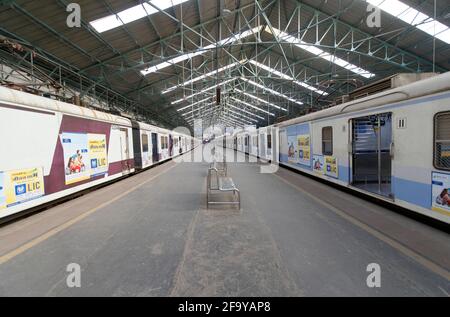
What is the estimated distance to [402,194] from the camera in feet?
15.3

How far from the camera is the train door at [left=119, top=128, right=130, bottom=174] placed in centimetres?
936

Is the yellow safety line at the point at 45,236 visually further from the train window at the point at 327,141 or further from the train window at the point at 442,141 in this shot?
the train window at the point at 327,141

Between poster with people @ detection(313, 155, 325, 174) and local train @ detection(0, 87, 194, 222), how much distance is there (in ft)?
25.4

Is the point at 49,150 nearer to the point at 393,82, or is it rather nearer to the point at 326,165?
the point at 326,165

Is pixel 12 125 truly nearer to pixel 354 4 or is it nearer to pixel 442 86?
pixel 442 86

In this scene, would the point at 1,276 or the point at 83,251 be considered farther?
the point at 83,251

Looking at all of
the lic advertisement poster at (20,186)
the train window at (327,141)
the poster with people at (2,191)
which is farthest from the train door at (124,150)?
the train window at (327,141)

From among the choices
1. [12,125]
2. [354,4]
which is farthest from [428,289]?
[354,4]

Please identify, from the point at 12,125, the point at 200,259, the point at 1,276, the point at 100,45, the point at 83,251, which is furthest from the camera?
the point at 100,45

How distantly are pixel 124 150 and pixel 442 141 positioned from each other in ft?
32.2

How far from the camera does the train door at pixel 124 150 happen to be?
368 inches

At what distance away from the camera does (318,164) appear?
8.39 metres

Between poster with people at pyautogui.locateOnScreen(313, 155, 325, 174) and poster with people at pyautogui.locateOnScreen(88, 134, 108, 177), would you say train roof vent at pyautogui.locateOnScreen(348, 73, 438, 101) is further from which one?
poster with people at pyautogui.locateOnScreen(88, 134, 108, 177)

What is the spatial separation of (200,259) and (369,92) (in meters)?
6.15
